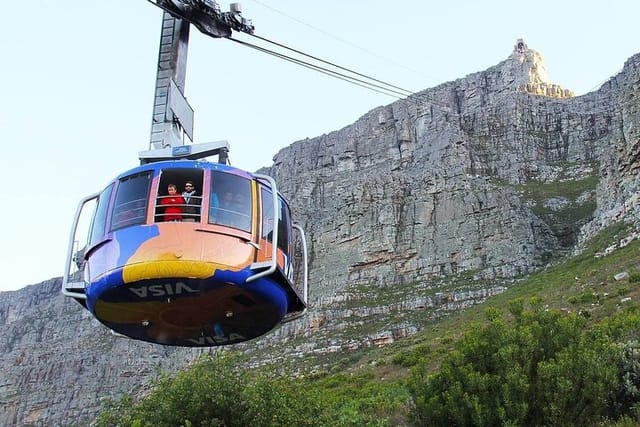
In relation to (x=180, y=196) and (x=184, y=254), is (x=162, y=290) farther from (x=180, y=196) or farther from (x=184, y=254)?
(x=180, y=196)

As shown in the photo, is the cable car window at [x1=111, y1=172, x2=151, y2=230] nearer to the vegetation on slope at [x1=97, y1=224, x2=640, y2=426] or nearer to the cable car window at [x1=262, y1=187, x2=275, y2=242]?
the cable car window at [x1=262, y1=187, x2=275, y2=242]

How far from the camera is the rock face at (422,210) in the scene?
6754cm

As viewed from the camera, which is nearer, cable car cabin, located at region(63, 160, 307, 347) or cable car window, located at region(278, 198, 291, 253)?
cable car cabin, located at region(63, 160, 307, 347)

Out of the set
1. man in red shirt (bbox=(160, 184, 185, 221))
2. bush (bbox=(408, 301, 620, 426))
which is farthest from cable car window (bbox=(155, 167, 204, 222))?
bush (bbox=(408, 301, 620, 426))

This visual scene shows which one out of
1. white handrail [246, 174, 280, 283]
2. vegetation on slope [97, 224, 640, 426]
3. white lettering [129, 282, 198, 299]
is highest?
white handrail [246, 174, 280, 283]

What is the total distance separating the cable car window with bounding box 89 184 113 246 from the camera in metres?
11.8

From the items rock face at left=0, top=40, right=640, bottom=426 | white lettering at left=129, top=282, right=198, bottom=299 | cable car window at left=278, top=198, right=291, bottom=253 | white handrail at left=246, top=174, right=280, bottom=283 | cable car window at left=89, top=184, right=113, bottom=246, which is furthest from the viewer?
rock face at left=0, top=40, right=640, bottom=426

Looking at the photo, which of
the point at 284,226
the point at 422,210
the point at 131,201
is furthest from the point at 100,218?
the point at 422,210

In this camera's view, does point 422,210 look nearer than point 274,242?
No

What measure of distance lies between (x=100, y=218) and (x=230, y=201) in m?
2.07

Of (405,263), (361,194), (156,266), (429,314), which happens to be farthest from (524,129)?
(156,266)

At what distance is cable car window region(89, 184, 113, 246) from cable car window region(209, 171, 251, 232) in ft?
5.63

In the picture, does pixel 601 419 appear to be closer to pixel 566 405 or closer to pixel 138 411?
pixel 566 405

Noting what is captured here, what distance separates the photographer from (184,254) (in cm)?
1081
